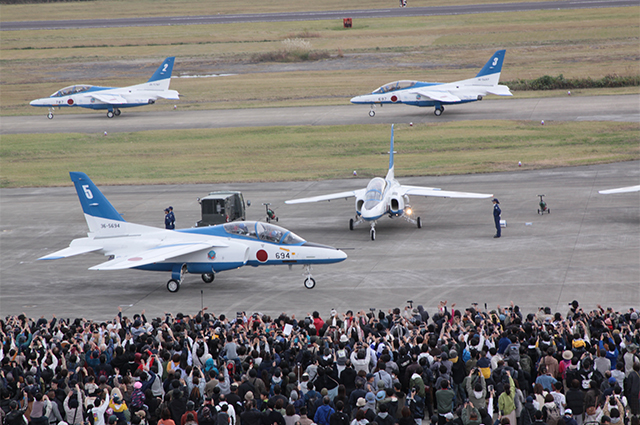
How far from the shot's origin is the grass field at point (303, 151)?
40.6 m

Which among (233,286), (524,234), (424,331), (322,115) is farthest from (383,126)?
(424,331)

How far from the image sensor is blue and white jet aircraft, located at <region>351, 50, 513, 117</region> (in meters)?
52.3

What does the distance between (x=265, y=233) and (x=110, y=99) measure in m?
41.3

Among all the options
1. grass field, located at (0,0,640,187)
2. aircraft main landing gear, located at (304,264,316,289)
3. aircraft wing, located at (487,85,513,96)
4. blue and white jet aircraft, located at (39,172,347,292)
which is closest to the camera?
blue and white jet aircraft, located at (39,172,347,292)

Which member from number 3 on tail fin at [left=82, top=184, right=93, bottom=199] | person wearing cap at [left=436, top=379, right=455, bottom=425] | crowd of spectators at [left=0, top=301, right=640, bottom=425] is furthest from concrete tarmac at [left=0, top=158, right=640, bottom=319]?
person wearing cap at [left=436, top=379, right=455, bottom=425]

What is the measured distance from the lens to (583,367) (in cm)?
1176

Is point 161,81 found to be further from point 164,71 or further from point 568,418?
point 568,418

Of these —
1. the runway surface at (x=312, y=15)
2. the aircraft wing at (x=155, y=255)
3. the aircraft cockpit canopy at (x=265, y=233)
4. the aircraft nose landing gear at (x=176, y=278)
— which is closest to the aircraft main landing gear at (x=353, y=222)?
the aircraft cockpit canopy at (x=265, y=233)

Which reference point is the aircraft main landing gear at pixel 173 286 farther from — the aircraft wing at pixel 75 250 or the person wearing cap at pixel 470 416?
the person wearing cap at pixel 470 416

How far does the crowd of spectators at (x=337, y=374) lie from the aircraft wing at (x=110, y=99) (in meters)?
46.3

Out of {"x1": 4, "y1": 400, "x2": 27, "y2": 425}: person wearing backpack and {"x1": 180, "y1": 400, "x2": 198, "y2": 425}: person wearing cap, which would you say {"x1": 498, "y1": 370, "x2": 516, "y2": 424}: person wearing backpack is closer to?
{"x1": 180, "y1": 400, "x2": 198, "y2": 425}: person wearing cap

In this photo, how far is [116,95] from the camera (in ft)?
196

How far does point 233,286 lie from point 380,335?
30.7 feet

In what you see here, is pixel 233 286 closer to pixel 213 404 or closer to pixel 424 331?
pixel 424 331
